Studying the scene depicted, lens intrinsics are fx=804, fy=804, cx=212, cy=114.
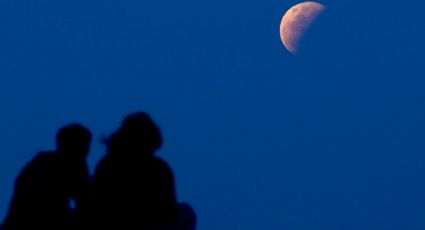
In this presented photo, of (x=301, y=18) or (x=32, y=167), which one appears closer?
(x=32, y=167)

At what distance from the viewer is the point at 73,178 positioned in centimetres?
420

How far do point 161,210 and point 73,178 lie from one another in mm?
510

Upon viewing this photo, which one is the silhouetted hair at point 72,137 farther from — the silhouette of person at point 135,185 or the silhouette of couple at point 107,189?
the silhouette of person at point 135,185

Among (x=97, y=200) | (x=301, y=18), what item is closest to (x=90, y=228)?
(x=97, y=200)

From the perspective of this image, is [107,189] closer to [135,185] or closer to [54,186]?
[135,185]

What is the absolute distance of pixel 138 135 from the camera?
413 centimetres

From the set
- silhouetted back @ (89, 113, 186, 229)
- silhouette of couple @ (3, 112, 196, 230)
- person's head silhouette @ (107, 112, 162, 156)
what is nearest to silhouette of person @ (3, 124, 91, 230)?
silhouette of couple @ (3, 112, 196, 230)

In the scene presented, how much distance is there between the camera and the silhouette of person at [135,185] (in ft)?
13.3

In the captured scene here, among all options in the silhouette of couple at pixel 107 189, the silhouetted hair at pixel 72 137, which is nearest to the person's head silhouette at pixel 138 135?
→ the silhouette of couple at pixel 107 189

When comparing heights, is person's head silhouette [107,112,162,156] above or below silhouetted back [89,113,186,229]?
above

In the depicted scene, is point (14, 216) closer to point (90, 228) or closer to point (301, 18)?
point (90, 228)

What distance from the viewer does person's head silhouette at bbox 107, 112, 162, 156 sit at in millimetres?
4137

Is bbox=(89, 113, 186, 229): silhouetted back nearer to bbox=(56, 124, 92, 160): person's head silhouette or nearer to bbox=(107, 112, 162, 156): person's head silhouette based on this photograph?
bbox=(107, 112, 162, 156): person's head silhouette

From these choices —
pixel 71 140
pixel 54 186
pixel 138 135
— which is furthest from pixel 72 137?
pixel 138 135
